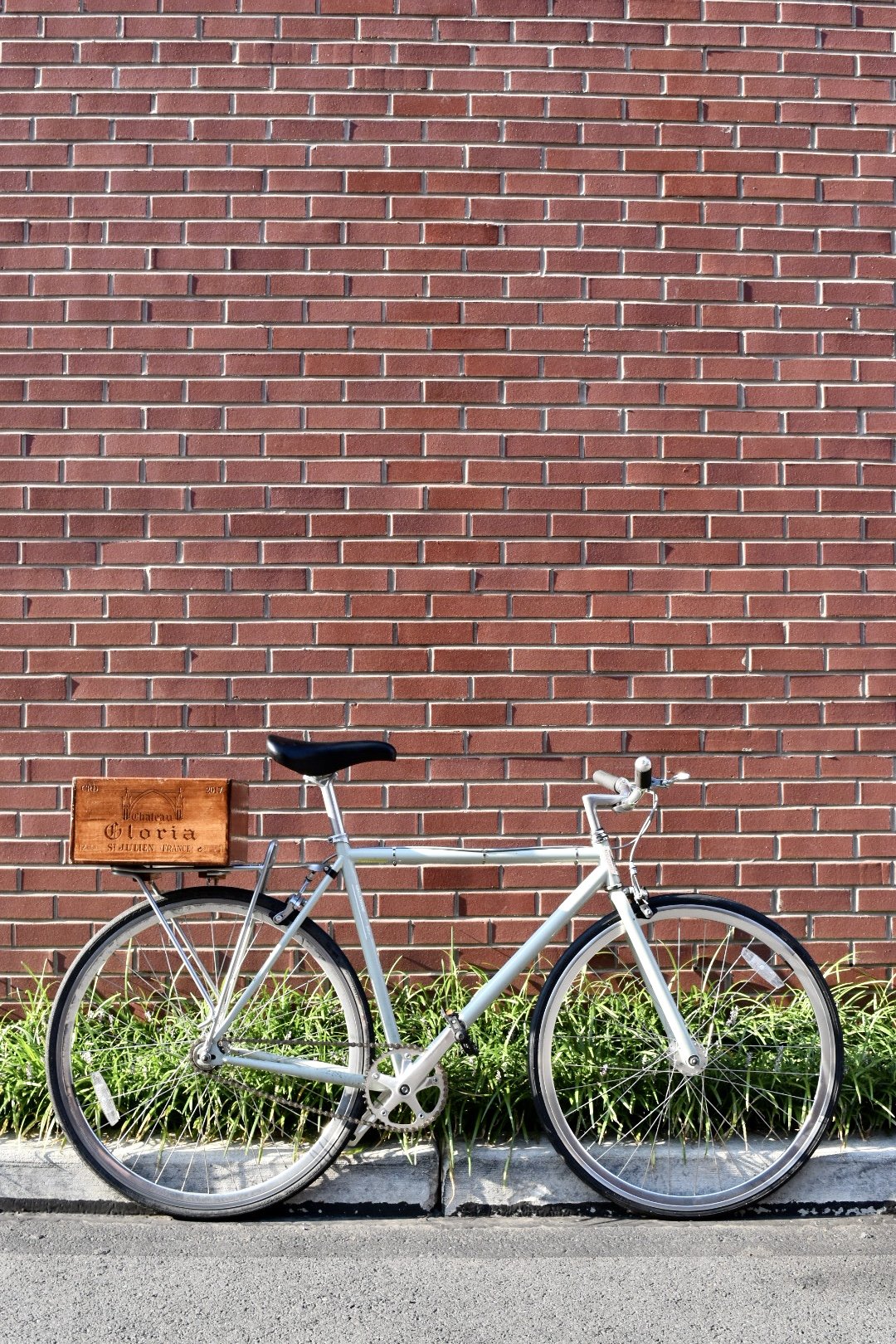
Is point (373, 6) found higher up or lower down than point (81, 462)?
higher up

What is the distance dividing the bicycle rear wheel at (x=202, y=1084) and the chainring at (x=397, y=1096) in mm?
46

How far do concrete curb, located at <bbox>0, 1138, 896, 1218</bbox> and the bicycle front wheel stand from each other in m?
0.11

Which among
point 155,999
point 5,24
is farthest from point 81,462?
point 155,999

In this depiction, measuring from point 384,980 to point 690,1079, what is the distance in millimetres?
919

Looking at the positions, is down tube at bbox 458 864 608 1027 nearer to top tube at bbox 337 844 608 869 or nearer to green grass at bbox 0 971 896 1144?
top tube at bbox 337 844 608 869

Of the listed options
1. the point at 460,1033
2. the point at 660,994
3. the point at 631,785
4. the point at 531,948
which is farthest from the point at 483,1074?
the point at 631,785

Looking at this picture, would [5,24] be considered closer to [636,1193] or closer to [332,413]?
[332,413]

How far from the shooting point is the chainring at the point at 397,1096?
2.79 metres

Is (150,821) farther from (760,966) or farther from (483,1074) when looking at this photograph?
(760,966)

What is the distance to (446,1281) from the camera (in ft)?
8.25

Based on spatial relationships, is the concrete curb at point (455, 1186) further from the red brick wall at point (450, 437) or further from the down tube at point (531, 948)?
the red brick wall at point (450, 437)

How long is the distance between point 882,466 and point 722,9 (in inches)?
63.9

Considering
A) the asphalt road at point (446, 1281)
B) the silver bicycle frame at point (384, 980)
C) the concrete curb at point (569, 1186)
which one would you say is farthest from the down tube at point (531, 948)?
the asphalt road at point (446, 1281)

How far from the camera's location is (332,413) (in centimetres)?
352
